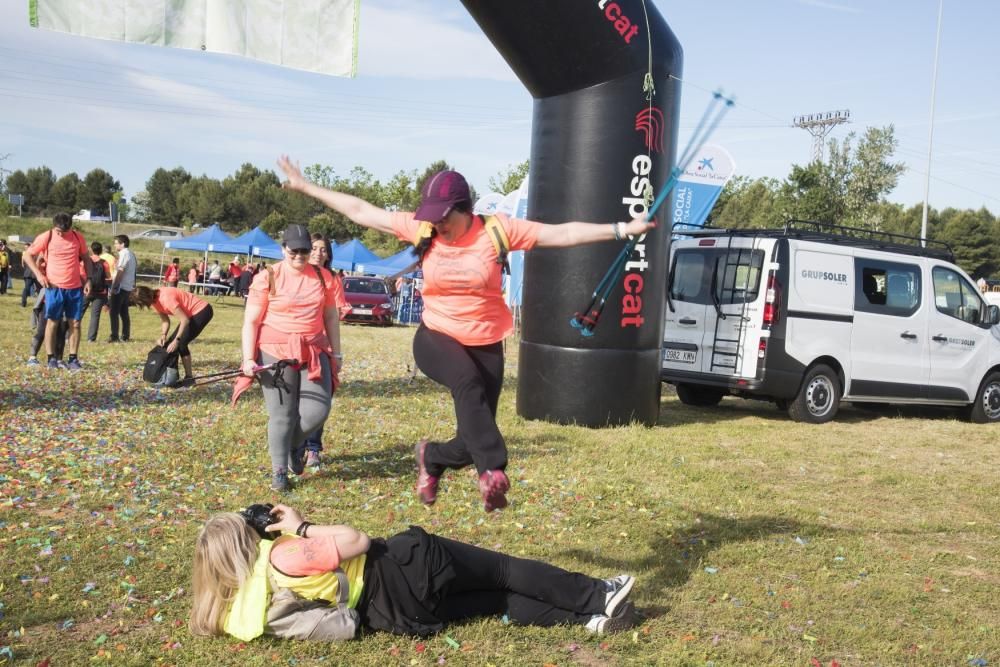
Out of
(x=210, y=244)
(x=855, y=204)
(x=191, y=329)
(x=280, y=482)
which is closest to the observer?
(x=280, y=482)

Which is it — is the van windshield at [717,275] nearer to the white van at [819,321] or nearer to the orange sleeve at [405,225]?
the white van at [819,321]

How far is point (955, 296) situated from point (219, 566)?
40.8 ft

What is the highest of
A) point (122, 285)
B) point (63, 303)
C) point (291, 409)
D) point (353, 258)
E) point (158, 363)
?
point (353, 258)

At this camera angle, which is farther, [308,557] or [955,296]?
[955,296]

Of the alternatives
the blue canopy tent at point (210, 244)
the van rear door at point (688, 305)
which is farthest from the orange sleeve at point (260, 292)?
the blue canopy tent at point (210, 244)

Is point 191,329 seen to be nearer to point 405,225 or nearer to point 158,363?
point 158,363

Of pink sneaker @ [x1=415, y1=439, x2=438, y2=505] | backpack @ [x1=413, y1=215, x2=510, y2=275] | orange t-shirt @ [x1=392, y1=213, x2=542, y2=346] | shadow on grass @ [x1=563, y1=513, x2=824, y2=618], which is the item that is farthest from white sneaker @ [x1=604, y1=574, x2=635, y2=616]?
backpack @ [x1=413, y1=215, x2=510, y2=275]

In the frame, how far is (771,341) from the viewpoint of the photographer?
38.1 feet

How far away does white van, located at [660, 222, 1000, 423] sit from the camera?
38.4 feet

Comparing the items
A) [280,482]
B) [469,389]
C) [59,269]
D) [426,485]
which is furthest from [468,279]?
[59,269]

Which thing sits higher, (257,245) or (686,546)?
(257,245)

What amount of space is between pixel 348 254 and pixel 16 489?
33.3 meters

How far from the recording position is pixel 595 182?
9.96m

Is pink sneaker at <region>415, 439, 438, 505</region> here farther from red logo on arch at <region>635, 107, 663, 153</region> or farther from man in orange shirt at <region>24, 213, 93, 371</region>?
man in orange shirt at <region>24, 213, 93, 371</region>
